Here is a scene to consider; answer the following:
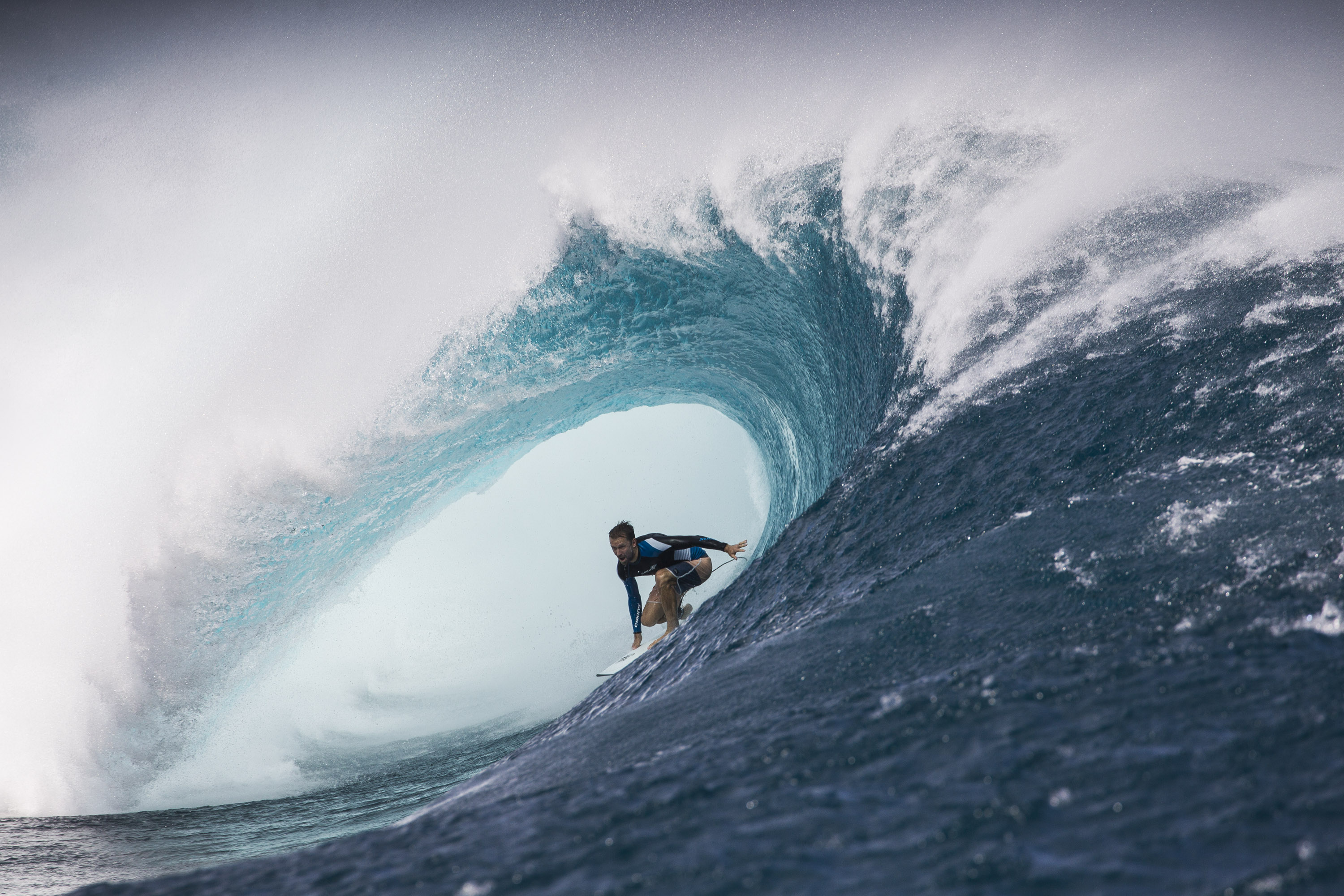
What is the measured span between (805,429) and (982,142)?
3.50 metres

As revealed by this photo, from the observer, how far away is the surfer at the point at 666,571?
582 cm

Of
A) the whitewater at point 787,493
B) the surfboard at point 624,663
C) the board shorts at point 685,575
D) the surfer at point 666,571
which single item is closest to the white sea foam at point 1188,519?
the whitewater at point 787,493

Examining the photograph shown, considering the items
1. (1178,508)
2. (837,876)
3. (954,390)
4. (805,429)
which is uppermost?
(805,429)

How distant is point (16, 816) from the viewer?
6.37 metres

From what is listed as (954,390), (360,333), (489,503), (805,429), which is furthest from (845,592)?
(489,503)

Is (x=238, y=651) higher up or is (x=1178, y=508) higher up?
(x=238, y=651)

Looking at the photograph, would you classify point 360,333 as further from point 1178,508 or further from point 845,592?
point 1178,508

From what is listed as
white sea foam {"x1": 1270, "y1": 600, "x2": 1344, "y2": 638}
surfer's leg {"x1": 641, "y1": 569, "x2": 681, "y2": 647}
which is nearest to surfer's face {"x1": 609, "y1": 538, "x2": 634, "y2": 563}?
surfer's leg {"x1": 641, "y1": 569, "x2": 681, "y2": 647}

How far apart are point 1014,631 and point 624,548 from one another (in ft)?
11.6

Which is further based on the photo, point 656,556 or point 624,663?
point 656,556

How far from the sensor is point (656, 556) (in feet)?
19.5

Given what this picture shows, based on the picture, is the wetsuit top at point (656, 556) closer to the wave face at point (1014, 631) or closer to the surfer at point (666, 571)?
the surfer at point (666, 571)

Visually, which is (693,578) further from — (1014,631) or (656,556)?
(1014,631)

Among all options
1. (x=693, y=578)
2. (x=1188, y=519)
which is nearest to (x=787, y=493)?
(x=693, y=578)
